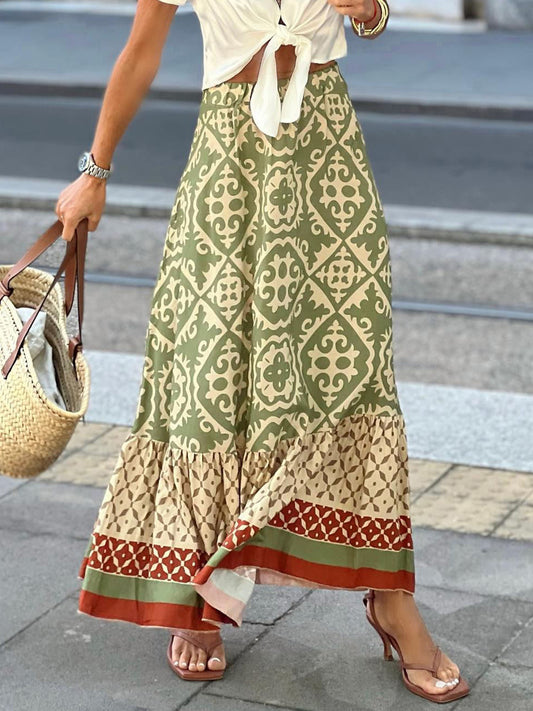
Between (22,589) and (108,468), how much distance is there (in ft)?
3.26

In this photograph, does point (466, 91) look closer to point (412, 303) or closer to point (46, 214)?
point (46, 214)

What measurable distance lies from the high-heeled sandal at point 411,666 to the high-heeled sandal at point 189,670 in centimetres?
37

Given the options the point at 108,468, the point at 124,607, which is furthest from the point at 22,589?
the point at 108,468

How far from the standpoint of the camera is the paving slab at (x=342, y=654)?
3383mm

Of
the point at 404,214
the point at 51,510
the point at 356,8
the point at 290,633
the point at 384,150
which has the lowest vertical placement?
the point at 384,150

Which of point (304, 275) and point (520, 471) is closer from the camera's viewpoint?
point (304, 275)

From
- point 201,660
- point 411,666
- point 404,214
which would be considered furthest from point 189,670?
point 404,214

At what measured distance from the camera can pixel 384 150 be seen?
11703 mm

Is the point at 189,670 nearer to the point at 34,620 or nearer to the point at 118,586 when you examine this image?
the point at 118,586

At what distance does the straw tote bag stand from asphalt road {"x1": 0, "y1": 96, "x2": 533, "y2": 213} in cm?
613

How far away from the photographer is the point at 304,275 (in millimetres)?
3320

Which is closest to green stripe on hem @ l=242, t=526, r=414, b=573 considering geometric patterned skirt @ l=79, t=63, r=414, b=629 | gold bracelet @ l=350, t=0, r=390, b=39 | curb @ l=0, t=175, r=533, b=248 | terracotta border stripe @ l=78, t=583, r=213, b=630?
geometric patterned skirt @ l=79, t=63, r=414, b=629

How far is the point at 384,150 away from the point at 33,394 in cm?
866

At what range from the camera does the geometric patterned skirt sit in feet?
10.8
